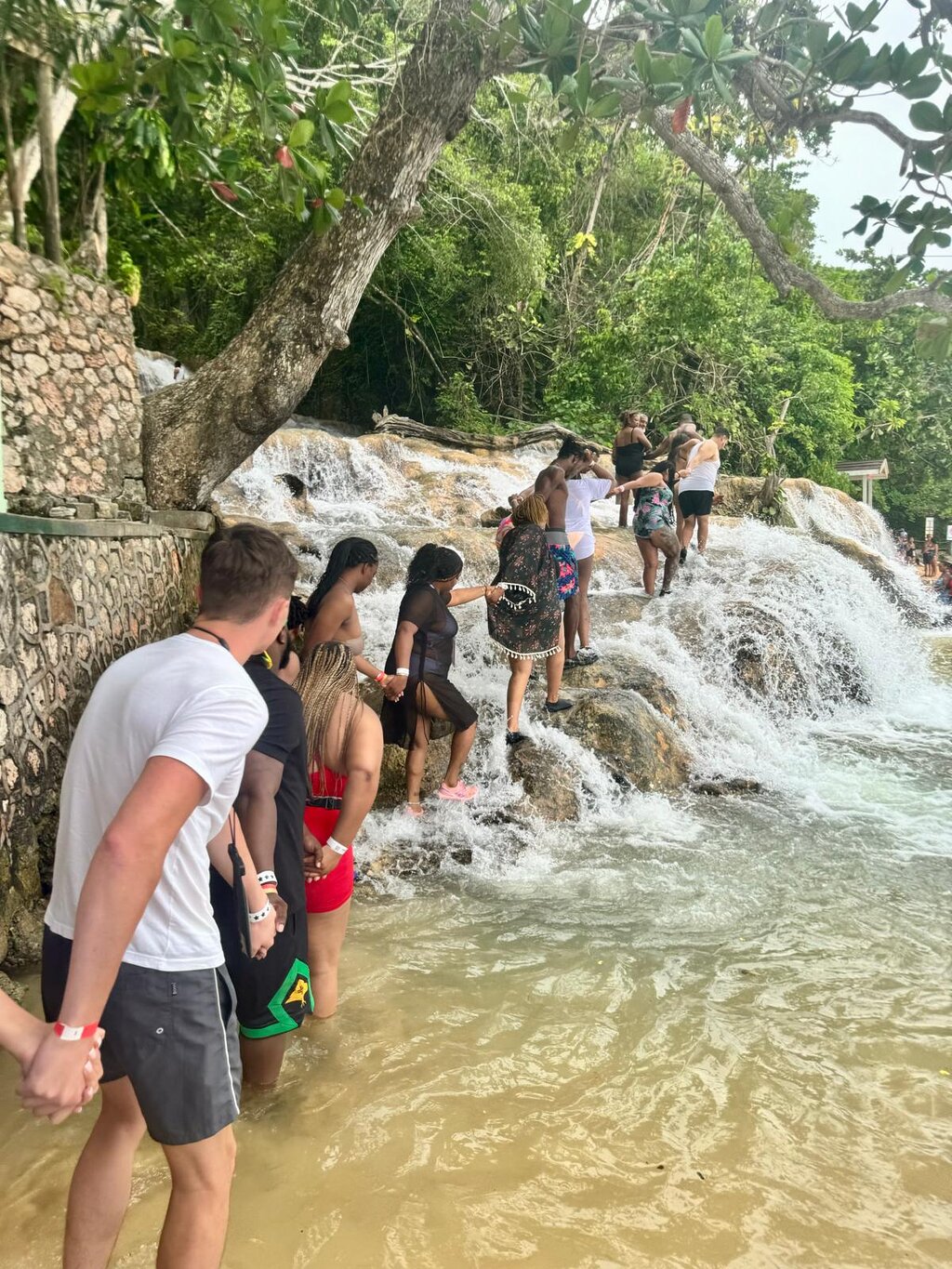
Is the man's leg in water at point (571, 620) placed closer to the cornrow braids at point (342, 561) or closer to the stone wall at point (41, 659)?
the cornrow braids at point (342, 561)

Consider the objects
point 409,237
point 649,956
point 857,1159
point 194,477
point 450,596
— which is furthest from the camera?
point 409,237

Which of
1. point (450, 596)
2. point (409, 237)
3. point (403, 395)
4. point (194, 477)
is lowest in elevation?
point (450, 596)

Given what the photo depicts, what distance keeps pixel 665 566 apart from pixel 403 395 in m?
12.2

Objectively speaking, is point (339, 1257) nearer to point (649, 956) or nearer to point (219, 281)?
point (649, 956)

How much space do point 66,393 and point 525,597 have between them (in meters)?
3.07

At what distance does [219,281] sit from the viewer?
1535 cm

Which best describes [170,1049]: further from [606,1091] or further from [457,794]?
[457,794]

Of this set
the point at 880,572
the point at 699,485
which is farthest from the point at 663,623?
the point at 880,572

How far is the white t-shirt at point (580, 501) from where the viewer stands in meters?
7.62

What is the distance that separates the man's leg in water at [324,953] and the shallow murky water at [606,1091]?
0.12 metres

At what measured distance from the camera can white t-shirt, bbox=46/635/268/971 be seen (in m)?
1.78

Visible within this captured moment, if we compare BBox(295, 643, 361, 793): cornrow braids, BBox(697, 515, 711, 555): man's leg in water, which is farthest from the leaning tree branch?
BBox(697, 515, 711, 555): man's leg in water

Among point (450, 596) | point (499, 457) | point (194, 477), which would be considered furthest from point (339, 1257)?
point (499, 457)

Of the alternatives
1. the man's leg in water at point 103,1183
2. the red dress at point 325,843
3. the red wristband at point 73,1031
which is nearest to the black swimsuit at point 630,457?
the red dress at point 325,843
